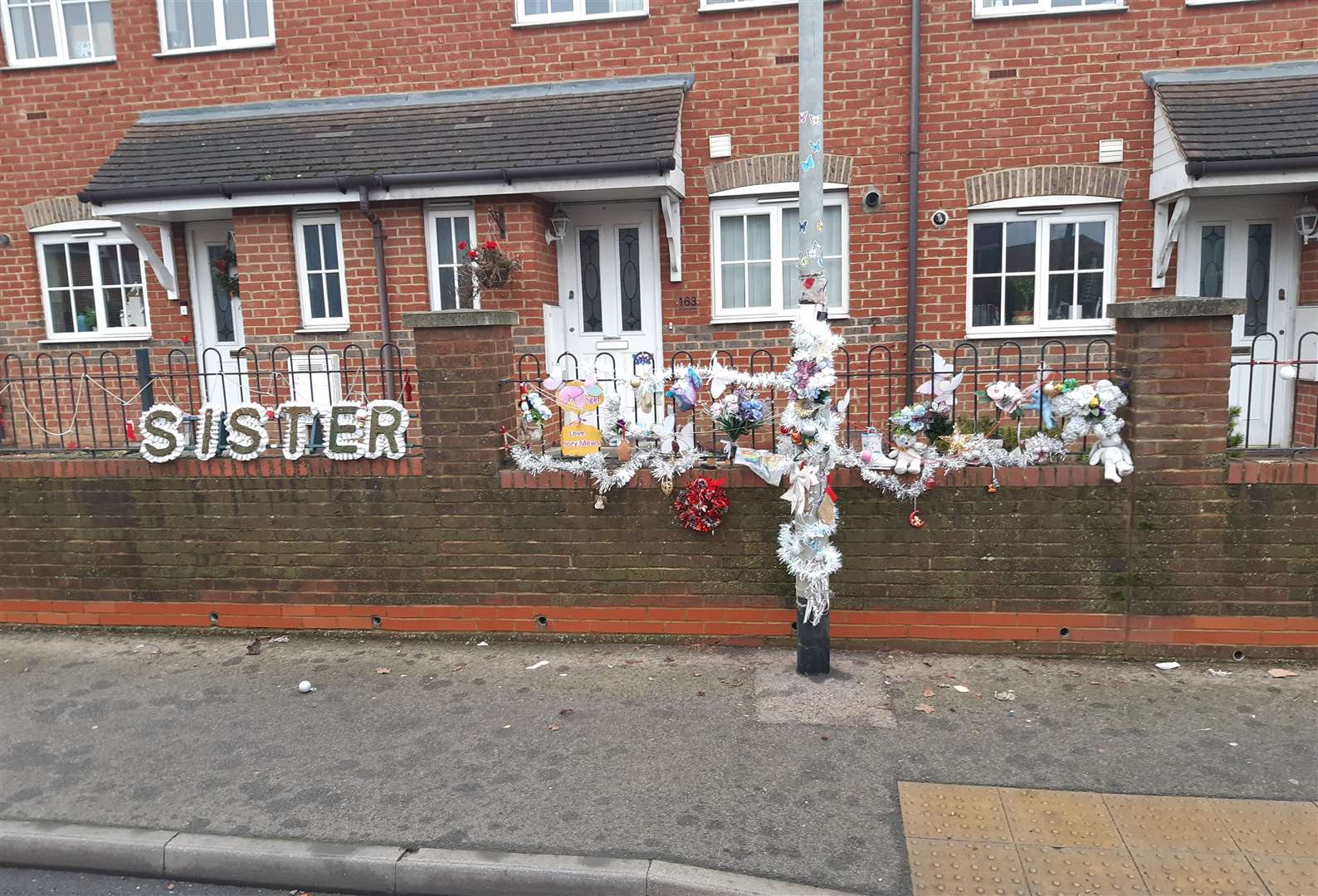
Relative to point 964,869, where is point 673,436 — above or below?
above

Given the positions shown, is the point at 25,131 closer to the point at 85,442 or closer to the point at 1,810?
the point at 85,442

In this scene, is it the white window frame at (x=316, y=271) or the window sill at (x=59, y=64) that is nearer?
the white window frame at (x=316, y=271)

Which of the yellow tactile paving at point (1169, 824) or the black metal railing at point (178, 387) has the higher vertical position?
the black metal railing at point (178, 387)

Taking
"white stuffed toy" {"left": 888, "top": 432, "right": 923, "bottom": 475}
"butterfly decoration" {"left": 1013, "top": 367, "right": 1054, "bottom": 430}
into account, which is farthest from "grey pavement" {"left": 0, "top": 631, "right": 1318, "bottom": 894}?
"butterfly decoration" {"left": 1013, "top": 367, "right": 1054, "bottom": 430}

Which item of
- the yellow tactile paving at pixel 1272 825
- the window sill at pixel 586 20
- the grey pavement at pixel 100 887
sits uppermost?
the window sill at pixel 586 20

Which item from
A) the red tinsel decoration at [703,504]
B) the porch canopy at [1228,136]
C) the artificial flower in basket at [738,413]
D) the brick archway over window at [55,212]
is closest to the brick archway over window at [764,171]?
the porch canopy at [1228,136]

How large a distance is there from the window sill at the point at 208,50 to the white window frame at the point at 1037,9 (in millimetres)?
6952

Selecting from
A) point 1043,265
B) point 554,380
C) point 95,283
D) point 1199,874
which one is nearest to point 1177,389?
point 1199,874

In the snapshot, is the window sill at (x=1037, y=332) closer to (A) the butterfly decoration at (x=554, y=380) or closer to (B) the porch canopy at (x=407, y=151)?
(B) the porch canopy at (x=407, y=151)

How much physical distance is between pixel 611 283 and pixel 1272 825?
692cm

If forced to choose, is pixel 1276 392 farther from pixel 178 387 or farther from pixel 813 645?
pixel 178 387

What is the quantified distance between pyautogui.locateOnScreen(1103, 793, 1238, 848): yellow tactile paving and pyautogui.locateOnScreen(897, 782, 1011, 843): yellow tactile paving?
44 cm

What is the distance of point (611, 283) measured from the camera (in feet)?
29.0

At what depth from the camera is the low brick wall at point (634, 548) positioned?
15.1 feet
